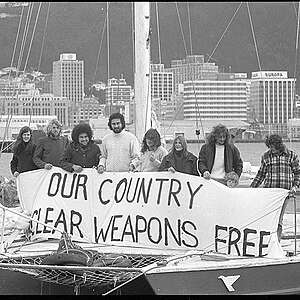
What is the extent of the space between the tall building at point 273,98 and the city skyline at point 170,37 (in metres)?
1.22

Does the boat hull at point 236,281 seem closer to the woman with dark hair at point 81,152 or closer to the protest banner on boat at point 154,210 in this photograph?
the protest banner on boat at point 154,210

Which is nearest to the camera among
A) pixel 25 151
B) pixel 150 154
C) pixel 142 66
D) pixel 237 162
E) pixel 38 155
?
pixel 237 162

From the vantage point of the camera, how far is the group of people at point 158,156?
12086 millimetres

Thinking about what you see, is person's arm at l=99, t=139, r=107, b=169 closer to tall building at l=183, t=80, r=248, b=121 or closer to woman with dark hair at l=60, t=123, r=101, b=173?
woman with dark hair at l=60, t=123, r=101, b=173

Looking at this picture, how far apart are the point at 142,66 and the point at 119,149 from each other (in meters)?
3.64

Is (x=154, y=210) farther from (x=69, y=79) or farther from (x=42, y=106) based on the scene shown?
(x=42, y=106)

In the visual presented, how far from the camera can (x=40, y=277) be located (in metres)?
11.6

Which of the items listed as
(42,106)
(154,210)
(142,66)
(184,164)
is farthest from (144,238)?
(42,106)

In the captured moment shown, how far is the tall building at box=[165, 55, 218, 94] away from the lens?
124 feet

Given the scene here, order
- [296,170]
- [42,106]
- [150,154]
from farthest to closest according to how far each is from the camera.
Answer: [42,106]
[150,154]
[296,170]

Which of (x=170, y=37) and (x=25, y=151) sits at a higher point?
(x=170, y=37)

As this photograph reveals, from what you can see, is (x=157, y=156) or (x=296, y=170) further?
(x=157, y=156)

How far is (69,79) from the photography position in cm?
5078

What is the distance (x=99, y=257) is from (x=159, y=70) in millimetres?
24322
